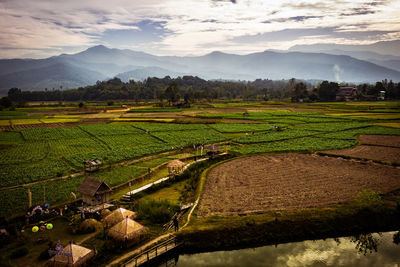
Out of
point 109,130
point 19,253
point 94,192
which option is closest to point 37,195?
point 94,192

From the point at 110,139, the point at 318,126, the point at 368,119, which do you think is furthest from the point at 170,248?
the point at 368,119

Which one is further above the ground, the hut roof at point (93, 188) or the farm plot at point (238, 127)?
the farm plot at point (238, 127)

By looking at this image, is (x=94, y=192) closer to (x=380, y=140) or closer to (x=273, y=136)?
(x=273, y=136)

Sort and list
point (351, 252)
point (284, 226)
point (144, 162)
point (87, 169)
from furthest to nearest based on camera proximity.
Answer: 1. point (144, 162)
2. point (87, 169)
3. point (284, 226)
4. point (351, 252)

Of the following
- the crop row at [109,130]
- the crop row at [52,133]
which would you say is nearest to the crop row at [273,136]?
the crop row at [109,130]

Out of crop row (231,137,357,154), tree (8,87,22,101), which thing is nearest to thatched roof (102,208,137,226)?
crop row (231,137,357,154)

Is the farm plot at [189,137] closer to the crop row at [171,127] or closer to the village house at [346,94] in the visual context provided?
the crop row at [171,127]

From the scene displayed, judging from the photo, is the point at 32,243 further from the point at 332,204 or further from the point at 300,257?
the point at 332,204
